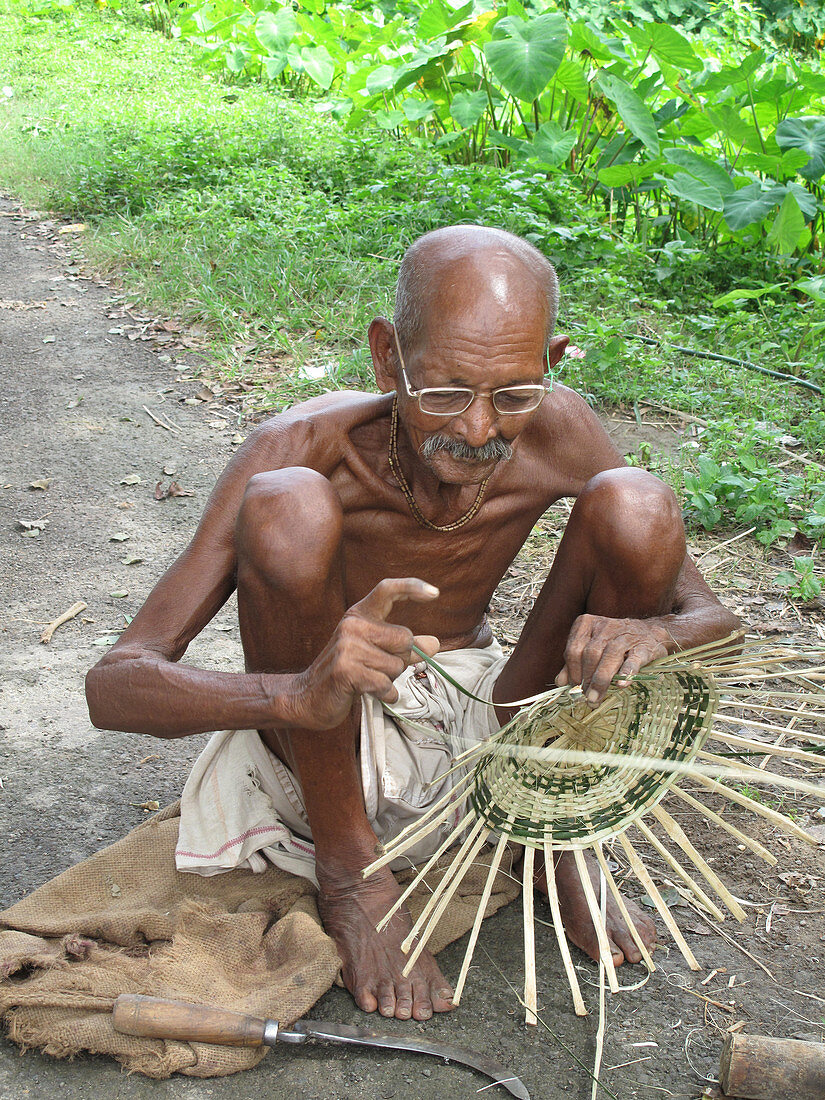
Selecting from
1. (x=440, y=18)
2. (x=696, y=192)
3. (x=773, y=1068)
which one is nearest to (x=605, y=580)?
(x=773, y=1068)

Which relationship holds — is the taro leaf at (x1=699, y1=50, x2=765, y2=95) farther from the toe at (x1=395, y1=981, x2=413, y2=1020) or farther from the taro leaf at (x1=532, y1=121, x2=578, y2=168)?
the toe at (x1=395, y1=981, x2=413, y2=1020)

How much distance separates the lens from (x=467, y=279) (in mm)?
1905

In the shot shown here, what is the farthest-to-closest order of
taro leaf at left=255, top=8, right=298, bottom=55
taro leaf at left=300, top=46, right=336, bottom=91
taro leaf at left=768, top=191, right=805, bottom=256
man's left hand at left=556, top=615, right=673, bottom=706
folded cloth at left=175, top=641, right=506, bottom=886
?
taro leaf at left=255, top=8, right=298, bottom=55
taro leaf at left=300, top=46, right=336, bottom=91
taro leaf at left=768, top=191, right=805, bottom=256
folded cloth at left=175, top=641, right=506, bottom=886
man's left hand at left=556, top=615, right=673, bottom=706

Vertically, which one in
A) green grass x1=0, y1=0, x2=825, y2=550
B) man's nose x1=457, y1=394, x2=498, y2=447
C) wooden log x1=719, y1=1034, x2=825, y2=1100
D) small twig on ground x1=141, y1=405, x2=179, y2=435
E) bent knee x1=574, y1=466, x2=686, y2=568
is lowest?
small twig on ground x1=141, y1=405, x2=179, y2=435

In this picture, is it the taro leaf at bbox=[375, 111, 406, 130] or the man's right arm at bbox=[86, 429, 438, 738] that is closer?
the man's right arm at bbox=[86, 429, 438, 738]

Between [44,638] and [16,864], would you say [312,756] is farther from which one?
[44,638]

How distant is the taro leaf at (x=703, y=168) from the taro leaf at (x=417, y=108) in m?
1.90

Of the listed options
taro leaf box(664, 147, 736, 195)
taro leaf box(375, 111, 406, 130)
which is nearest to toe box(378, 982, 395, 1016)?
taro leaf box(664, 147, 736, 195)

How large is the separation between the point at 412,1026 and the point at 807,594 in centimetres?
185

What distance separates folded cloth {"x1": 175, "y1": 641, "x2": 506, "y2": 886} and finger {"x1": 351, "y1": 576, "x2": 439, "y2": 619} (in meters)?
0.59

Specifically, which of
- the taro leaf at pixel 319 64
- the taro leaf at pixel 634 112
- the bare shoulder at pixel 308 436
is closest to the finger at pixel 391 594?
the bare shoulder at pixel 308 436

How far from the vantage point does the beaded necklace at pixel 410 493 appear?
2.14m

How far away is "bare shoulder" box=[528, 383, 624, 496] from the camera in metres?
2.25

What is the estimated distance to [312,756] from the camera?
6.26 feet
